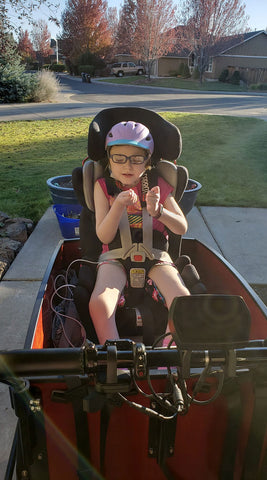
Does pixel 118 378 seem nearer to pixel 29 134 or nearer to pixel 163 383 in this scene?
pixel 163 383

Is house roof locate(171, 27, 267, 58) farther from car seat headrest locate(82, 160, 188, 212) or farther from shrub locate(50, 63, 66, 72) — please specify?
car seat headrest locate(82, 160, 188, 212)

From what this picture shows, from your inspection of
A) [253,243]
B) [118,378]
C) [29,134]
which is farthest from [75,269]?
[29,134]

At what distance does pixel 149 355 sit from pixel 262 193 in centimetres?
535

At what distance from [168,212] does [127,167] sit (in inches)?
13.5

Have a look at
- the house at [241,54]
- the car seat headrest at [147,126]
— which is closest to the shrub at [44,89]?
the car seat headrest at [147,126]

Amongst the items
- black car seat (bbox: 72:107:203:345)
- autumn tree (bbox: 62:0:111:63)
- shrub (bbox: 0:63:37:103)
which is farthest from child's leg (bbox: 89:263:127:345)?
autumn tree (bbox: 62:0:111:63)

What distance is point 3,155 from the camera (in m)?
7.85

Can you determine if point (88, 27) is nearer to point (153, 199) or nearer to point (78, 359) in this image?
point (153, 199)

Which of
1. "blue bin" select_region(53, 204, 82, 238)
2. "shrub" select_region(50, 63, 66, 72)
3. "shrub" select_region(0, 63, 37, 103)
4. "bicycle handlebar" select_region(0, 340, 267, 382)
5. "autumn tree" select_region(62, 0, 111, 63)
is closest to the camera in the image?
"bicycle handlebar" select_region(0, 340, 267, 382)

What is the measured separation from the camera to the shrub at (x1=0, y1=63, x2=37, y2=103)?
1658 cm

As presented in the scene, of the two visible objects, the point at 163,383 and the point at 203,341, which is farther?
the point at 163,383

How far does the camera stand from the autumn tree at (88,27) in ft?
158

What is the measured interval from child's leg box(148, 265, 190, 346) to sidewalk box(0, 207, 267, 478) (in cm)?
107

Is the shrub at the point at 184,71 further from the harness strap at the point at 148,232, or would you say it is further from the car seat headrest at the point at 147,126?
the harness strap at the point at 148,232
